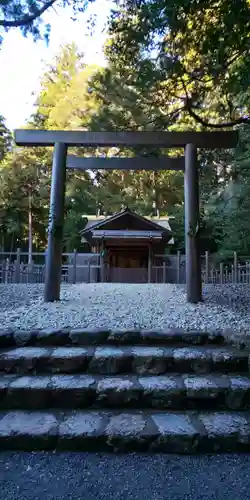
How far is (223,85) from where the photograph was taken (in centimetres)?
421

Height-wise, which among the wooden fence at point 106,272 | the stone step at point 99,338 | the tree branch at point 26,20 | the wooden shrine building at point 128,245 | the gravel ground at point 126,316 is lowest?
the stone step at point 99,338

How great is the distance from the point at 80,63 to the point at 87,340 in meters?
19.2

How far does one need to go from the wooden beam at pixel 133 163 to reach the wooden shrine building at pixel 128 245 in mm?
7825

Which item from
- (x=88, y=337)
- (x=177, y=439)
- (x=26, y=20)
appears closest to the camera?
(x=177, y=439)

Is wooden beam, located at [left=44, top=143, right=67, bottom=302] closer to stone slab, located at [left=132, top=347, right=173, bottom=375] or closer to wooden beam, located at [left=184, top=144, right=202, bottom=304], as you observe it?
wooden beam, located at [left=184, top=144, right=202, bottom=304]

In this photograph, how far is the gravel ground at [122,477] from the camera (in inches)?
65.7

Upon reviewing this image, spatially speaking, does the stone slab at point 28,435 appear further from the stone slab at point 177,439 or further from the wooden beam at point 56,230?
the wooden beam at point 56,230

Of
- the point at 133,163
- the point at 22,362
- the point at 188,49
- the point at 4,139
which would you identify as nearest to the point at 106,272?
the point at 133,163

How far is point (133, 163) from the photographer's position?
5.88 meters

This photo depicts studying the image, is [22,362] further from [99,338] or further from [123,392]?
[123,392]

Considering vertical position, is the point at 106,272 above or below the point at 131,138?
below

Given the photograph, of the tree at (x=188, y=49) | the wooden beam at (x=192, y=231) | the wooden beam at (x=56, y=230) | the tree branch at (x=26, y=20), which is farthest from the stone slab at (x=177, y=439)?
the tree branch at (x=26, y=20)

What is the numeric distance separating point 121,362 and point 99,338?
0.42 m

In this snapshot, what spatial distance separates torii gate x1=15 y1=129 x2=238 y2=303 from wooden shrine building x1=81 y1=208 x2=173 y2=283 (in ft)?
26.9
